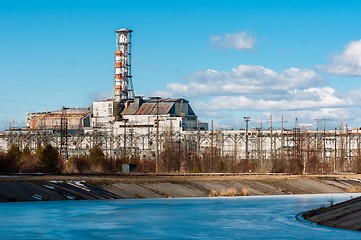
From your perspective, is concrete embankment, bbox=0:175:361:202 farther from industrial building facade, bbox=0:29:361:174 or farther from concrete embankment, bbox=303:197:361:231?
industrial building facade, bbox=0:29:361:174

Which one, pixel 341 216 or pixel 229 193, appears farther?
pixel 229 193

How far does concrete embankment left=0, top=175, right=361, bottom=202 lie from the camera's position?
63.4 meters

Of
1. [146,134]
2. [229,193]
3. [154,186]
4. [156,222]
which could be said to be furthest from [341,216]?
[146,134]

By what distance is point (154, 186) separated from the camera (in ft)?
244

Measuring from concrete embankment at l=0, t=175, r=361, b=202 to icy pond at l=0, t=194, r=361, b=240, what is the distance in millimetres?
5808

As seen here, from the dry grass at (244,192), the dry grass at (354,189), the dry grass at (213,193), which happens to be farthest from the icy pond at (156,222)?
the dry grass at (354,189)

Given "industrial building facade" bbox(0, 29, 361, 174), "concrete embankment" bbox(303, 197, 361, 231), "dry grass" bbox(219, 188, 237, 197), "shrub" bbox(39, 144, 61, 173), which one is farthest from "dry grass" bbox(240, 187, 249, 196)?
"industrial building facade" bbox(0, 29, 361, 174)

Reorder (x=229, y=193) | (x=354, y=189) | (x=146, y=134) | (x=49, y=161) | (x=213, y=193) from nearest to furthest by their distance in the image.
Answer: (x=213, y=193)
(x=229, y=193)
(x=354, y=189)
(x=49, y=161)
(x=146, y=134)

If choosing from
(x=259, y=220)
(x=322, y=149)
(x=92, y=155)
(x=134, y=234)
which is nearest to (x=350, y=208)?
(x=259, y=220)

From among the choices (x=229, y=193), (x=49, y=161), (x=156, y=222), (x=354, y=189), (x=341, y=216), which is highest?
(x=49, y=161)

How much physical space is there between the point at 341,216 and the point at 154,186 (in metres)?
35.3

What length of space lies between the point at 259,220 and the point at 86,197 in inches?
964

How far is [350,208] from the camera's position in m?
42.7

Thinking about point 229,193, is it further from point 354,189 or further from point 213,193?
point 354,189
